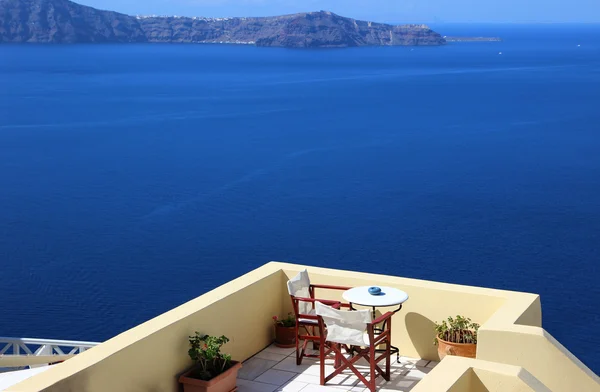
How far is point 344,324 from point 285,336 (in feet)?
4.29

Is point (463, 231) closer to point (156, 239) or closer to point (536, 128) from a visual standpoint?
point (156, 239)

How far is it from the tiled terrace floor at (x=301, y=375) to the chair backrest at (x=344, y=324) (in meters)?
0.41

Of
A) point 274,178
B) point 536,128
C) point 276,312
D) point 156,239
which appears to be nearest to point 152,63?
point 536,128

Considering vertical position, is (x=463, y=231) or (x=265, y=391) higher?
(x=265, y=391)

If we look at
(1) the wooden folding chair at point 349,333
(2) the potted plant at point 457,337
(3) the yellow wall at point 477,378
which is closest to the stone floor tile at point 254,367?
(1) the wooden folding chair at point 349,333

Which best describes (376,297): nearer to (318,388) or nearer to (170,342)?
(318,388)

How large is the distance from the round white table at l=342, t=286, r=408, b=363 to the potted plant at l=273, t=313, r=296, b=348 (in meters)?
0.67

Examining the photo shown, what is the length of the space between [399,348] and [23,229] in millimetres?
38316

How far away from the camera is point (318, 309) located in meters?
6.41

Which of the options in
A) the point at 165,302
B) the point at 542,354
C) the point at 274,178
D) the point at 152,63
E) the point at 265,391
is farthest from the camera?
the point at 152,63

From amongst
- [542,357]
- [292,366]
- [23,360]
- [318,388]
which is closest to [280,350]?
[292,366]

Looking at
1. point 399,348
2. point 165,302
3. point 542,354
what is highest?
point 542,354

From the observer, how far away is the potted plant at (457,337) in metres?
→ 6.78

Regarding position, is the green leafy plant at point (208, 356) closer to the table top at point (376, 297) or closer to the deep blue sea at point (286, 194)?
the table top at point (376, 297)
